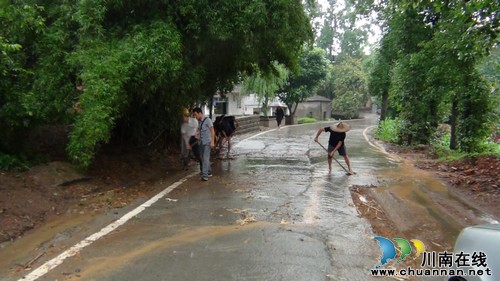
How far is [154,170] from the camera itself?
1198 centimetres

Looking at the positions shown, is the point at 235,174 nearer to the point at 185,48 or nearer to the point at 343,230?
the point at 185,48

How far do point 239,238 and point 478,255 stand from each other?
12.0ft

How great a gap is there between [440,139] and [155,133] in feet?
52.6

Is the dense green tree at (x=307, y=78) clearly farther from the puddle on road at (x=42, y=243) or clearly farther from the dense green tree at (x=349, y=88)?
the puddle on road at (x=42, y=243)

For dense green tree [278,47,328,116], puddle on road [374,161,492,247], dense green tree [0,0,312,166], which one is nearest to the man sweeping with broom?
puddle on road [374,161,492,247]

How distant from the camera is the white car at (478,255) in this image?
2.75 m

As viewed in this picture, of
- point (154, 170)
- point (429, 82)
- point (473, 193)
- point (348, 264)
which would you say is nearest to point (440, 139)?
point (429, 82)

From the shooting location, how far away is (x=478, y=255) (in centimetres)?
290

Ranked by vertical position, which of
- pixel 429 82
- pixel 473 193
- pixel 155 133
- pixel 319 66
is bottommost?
pixel 473 193

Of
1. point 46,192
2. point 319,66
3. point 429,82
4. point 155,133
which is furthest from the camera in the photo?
point 319,66

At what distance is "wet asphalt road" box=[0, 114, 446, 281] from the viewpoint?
195 inches

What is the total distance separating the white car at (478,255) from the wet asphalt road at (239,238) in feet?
6.14

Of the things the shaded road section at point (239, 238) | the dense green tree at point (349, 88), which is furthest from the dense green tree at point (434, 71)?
the dense green tree at point (349, 88)

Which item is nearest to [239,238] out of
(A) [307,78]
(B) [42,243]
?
(B) [42,243]
